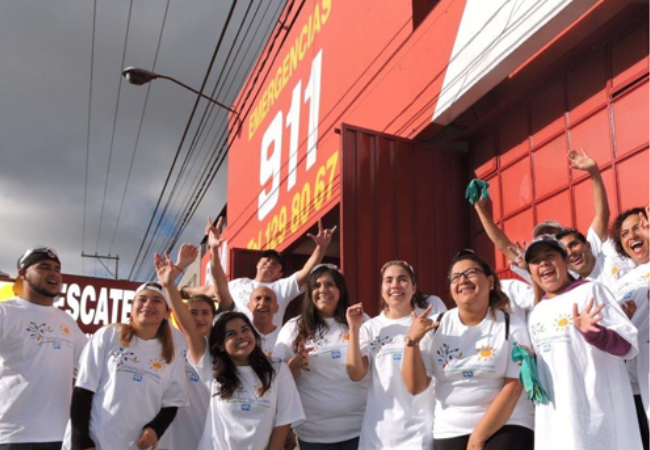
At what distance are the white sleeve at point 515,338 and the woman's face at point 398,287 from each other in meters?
0.68

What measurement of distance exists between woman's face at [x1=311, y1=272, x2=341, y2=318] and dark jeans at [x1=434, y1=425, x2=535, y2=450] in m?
1.22

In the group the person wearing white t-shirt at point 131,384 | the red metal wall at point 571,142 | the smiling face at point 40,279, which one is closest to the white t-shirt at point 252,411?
the person wearing white t-shirt at point 131,384

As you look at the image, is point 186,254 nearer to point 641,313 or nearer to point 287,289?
point 287,289

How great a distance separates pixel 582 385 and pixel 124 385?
2476mm

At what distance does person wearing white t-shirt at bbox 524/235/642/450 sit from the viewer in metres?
2.83

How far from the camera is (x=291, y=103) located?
11.1 meters

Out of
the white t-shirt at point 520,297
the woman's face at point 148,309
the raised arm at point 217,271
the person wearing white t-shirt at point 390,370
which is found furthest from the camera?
the raised arm at point 217,271

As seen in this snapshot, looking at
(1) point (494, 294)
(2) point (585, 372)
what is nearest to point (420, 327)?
(1) point (494, 294)

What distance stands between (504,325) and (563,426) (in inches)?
24.5

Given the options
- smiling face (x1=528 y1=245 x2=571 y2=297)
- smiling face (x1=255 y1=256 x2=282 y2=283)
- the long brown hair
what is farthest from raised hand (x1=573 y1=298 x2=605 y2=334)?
smiling face (x1=255 y1=256 x2=282 y2=283)

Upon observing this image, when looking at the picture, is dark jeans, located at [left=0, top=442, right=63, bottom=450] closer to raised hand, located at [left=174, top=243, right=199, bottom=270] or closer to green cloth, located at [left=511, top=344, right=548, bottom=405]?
raised hand, located at [left=174, top=243, right=199, bottom=270]

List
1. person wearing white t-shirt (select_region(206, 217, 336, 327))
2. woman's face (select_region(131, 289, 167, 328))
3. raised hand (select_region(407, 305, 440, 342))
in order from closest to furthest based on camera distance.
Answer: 1. raised hand (select_region(407, 305, 440, 342))
2. woman's face (select_region(131, 289, 167, 328))
3. person wearing white t-shirt (select_region(206, 217, 336, 327))

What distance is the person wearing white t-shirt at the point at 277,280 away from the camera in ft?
18.0

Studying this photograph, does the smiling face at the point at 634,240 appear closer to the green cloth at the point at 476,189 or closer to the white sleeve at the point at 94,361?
the green cloth at the point at 476,189
